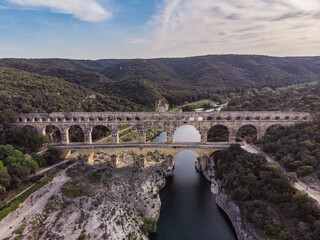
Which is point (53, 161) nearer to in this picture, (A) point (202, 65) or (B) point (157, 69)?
(B) point (157, 69)

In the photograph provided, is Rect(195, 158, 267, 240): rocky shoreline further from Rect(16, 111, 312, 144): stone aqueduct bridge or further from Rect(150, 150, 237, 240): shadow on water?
Rect(16, 111, 312, 144): stone aqueduct bridge

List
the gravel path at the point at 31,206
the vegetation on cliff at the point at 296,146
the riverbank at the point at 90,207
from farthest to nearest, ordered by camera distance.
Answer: the vegetation on cliff at the point at 296,146 < the riverbank at the point at 90,207 < the gravel path at the point at 31,206

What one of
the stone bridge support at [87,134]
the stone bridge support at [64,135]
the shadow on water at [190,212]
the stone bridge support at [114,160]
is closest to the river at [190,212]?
the shadow on water at [190,212]

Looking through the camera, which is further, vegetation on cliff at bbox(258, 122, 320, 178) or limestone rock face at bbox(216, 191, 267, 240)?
vegetation on cliff at bbox(258, 122, 320, 178)

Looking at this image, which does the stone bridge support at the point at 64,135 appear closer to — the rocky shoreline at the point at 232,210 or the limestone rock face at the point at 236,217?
the rocky shoreline at the point at 232,210

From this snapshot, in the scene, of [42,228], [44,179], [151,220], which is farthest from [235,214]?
[44,179]

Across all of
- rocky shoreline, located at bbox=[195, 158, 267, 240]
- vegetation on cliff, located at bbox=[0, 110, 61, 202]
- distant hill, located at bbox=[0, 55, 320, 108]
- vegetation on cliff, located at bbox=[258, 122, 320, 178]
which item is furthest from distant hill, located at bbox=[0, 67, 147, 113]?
vegetation on cliff, located at bbox=[258, 122, 320, 178]

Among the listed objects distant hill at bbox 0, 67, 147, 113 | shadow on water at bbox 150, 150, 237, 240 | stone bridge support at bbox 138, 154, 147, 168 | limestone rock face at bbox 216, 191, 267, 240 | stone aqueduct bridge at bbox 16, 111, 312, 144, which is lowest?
shadow on water at bbox 150, 150, 237, 240
